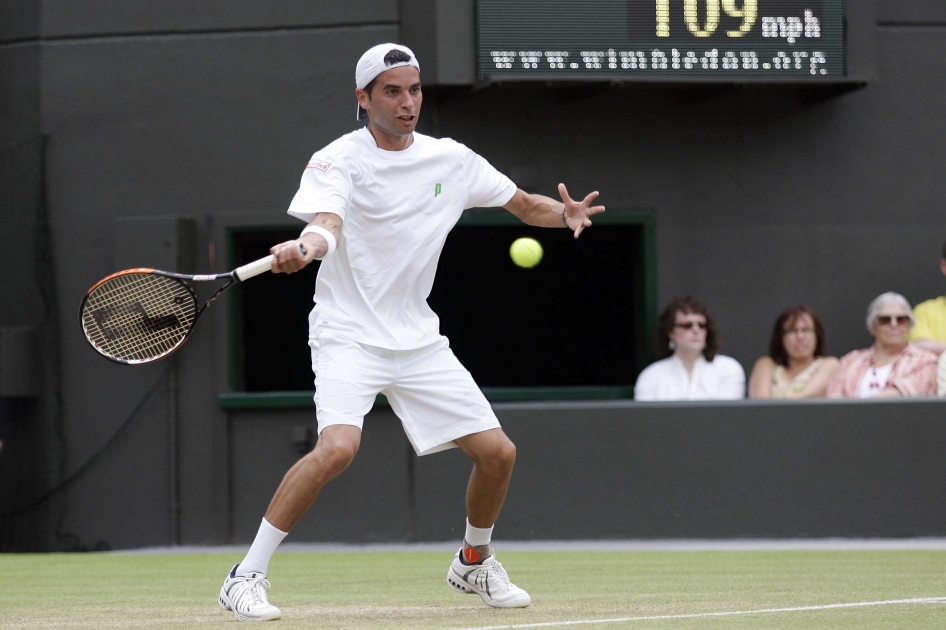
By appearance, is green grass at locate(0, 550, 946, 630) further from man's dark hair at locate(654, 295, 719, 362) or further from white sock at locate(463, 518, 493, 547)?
man's dark hair at locate(654, 295, 719, 362)

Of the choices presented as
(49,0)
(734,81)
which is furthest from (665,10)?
(49,0)

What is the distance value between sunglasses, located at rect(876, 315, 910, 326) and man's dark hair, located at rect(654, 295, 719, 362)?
3.38ft

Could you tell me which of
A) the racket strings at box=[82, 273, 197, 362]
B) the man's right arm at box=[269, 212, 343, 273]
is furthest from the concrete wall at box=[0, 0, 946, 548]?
the man's right arm at box=[269, 212, 343, 273]

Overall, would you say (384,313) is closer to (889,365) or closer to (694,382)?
(694,382)

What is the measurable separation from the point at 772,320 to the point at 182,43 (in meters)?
4.42

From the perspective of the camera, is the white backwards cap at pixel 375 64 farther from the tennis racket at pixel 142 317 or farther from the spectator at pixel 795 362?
the spectator at pixel 795 362

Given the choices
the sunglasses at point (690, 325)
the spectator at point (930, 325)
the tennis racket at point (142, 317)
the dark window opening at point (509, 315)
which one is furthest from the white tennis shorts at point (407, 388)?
the dark window opening at point (509, 315)

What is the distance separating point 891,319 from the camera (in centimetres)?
917

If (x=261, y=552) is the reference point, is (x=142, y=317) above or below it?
above

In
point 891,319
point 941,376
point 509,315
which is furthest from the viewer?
point 509,315

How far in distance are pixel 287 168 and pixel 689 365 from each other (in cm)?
298

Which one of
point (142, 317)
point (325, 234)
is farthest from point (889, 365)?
point (142, 317)

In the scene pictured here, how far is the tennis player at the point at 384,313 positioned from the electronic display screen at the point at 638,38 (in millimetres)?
3627

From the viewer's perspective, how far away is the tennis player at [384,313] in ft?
16.9
